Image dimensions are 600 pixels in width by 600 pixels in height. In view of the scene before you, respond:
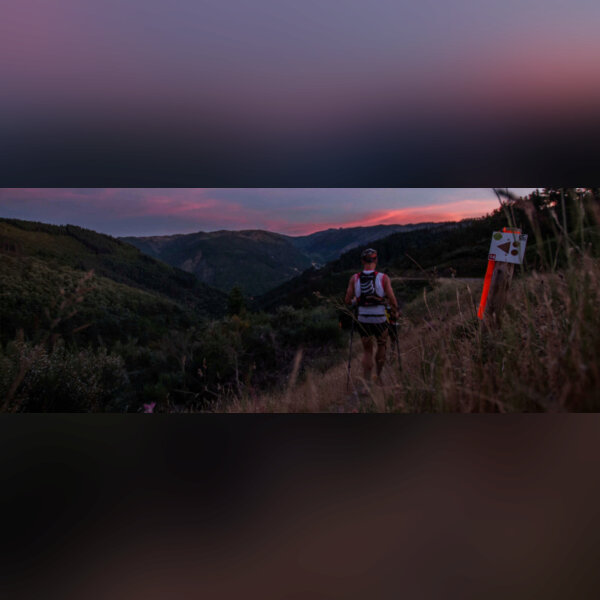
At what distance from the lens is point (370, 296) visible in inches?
87.2

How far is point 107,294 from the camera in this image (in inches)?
109

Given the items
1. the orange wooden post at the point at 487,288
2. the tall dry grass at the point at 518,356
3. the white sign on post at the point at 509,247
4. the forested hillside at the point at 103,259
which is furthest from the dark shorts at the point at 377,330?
the forested hillside at the point at 103,259

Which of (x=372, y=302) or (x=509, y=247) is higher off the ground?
(x=509, y=247)

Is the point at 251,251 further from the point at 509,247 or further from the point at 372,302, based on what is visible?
the point at 509,247

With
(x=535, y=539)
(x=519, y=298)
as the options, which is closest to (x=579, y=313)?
(x=519, y=298)

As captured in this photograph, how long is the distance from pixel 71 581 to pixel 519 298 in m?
2.96

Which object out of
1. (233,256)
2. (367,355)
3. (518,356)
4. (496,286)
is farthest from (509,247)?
(233,256)

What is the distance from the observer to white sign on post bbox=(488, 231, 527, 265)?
1.90m

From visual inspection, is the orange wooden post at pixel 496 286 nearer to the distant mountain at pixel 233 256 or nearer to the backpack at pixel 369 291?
the backpack at pixel 369 291

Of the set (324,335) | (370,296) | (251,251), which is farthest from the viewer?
(324,335)

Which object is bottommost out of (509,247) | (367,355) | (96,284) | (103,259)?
(367,355)

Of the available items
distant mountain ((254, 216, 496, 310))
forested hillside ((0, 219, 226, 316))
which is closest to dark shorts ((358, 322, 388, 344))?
distant mountain ((254, 216, 496, 310))

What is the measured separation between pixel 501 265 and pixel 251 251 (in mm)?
2098

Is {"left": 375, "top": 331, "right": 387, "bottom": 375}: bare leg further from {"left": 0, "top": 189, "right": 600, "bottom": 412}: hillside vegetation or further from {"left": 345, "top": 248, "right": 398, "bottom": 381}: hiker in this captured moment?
{"left": 0, "top": 189, "right": 600, "bottom": 412}: hillside vegetation
